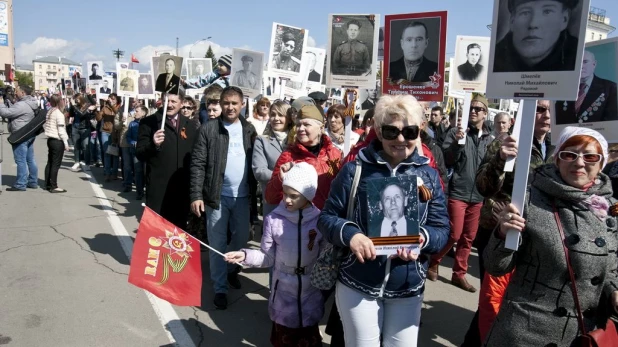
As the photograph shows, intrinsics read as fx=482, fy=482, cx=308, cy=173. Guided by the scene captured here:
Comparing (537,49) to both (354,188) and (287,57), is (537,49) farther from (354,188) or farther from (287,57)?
(287,57)

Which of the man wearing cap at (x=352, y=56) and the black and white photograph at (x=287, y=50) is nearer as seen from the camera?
the man wearing cap at (x=352, y=56)

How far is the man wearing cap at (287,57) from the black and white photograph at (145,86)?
3.90 metres

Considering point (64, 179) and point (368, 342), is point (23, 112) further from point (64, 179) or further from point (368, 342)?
point (368, 342)

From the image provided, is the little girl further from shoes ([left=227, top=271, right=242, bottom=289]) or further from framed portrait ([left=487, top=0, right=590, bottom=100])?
shoes ([left=227, top=271, right=242, bottom=289])

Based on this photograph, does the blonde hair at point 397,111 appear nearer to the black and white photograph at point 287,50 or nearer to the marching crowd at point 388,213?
the marching crowd at point 388,213

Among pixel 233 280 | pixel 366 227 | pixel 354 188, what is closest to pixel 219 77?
pixel 233 280

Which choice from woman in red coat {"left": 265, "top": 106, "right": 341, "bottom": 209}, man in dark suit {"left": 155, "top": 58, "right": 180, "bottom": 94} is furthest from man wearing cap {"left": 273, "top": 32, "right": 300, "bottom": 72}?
woman in red coat {"left": 265, "top": 106, "right": 341, "bottom": 209}

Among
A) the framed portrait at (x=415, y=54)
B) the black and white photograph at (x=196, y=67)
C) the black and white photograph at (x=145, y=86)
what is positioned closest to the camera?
the framed portrait at (x=415, y=54)

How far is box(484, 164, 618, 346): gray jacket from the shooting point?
2115 mm

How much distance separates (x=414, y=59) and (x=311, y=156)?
4.75ft

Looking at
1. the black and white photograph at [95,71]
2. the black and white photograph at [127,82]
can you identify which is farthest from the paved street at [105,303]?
the black and white photograph at [95,71]

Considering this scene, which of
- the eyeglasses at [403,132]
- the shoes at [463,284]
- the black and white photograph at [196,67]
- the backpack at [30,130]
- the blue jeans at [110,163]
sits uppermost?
the black and white photograph at [196,67]

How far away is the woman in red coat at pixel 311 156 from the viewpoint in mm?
3775

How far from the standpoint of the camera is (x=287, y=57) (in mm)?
7863
